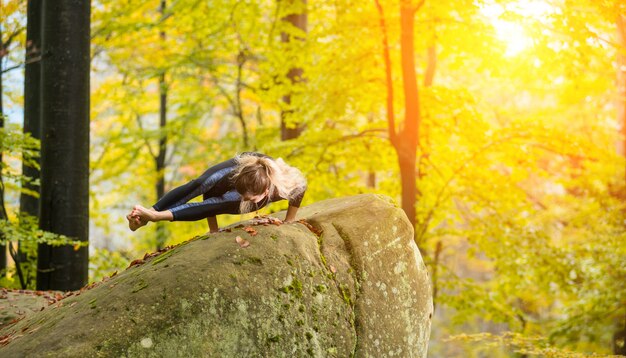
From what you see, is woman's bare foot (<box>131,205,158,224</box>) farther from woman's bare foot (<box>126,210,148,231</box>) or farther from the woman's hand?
the woman's hand

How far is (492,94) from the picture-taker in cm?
1820

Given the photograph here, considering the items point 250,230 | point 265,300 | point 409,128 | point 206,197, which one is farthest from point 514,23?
point 265,300

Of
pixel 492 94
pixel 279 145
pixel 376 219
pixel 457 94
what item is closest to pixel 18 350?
pixel 376 219

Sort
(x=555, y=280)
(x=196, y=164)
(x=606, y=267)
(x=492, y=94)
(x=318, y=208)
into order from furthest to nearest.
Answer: (x=492, y=94)
(x=196, y=164)
(x=555, y=280)
(x=606, y=267)
(x=318, y=208)

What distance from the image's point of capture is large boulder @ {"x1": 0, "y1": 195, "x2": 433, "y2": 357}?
3.48m

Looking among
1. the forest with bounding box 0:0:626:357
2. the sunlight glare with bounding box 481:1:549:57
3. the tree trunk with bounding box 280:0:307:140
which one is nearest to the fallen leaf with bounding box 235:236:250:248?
the forest with bounding box 0:0:626:357

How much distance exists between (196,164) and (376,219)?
36.3 feet

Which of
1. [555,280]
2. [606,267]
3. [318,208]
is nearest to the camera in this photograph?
[318,208]

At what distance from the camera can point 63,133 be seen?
6.64 m

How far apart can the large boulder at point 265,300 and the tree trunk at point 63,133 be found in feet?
8.04

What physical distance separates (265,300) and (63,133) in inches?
159

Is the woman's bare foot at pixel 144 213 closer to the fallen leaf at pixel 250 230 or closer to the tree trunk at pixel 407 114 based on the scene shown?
the fallen leaf at pixel 250 230

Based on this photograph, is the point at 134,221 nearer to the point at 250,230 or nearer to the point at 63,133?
the point at 250,230

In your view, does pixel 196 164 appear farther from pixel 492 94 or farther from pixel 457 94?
pixel 492 94
